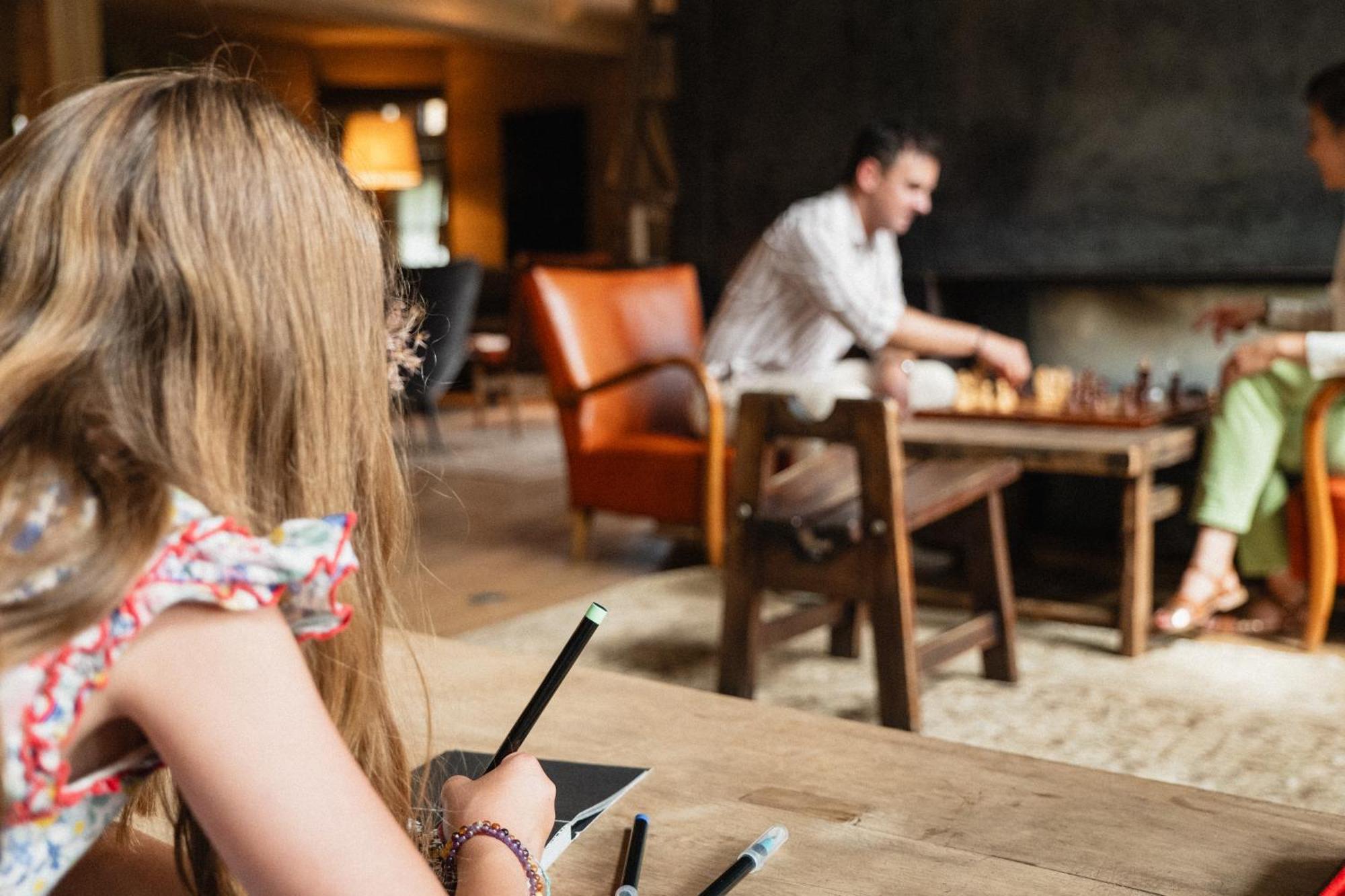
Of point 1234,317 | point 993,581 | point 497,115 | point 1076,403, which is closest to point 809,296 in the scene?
point 1076,403

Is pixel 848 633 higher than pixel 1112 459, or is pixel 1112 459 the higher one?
pixel 1112 459

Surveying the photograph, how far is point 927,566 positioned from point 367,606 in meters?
3.41

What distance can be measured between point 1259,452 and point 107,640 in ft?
10.2

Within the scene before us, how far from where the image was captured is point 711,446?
3672 millimetres

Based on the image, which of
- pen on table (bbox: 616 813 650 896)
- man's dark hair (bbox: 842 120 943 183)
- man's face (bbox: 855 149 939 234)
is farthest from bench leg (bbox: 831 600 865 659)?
pen on table (bbox: 616 813 650 896)

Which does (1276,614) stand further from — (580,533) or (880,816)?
(880,816)

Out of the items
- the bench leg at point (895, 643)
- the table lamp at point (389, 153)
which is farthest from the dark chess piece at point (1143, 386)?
the table lamp at point (389, 153)

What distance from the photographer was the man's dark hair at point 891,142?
3.82 meters

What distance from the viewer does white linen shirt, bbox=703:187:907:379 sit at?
3.76 m

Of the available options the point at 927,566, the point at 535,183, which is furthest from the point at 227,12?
the point at 927,566

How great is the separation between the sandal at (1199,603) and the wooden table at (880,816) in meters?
2.28

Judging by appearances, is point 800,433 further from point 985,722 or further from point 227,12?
point 227,12

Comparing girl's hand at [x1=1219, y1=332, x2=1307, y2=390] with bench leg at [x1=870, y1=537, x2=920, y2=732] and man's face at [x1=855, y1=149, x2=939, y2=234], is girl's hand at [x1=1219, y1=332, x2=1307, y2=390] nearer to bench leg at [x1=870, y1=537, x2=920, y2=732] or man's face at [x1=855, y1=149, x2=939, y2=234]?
Result: man's face at [x1=855, y1=149, x2=939, y2=234]

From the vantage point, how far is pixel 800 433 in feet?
8.50
